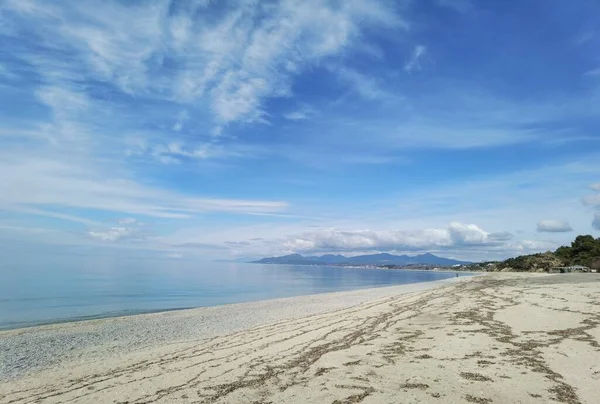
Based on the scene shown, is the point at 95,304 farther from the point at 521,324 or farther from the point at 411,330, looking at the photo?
the point at 521,324

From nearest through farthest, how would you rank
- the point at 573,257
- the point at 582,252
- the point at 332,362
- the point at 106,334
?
1. the point at 332,362
2. the point at 106,334
3. the point at 582,252
4. the point at 573,257

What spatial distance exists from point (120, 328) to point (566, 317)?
2411 centimetres

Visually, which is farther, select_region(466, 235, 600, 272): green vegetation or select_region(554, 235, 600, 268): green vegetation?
select_region(466, 235, 600, 272): green vegetation

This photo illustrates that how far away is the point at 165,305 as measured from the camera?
3834 cm

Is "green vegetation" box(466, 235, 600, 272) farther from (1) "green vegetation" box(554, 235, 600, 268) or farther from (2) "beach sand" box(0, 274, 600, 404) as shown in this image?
(2) "beach sand" box(0, 274, 600, 404)

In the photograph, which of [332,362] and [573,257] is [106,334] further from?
[573,257]

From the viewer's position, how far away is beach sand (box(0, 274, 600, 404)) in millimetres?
8875

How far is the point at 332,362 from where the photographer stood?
11.6 meters

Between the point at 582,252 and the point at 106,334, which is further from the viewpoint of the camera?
the point at 582,252

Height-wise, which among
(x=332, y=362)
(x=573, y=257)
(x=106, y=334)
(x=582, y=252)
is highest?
(x=582, y=252)

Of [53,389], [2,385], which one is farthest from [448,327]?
[2,385]

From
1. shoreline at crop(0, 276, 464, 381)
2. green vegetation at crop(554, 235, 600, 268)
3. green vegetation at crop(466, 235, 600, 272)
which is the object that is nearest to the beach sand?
shoreline at crop(0, 276, 464, 381)

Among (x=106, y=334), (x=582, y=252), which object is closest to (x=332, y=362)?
(x=106, y=334)

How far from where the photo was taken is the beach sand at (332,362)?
349 inches
